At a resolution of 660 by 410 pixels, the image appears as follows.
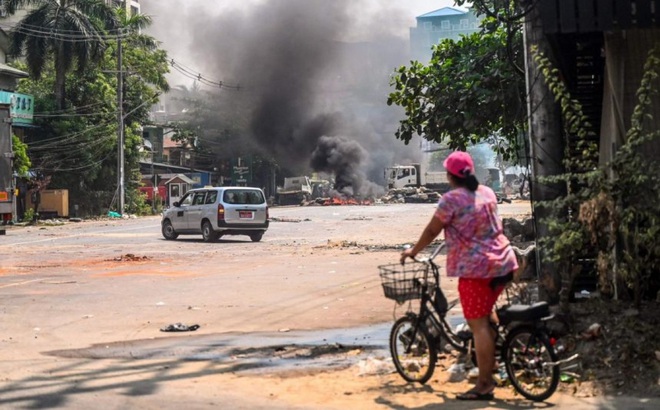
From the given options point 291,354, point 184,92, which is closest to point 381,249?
point 291,354

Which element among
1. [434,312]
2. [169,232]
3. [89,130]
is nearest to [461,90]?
[169,232]

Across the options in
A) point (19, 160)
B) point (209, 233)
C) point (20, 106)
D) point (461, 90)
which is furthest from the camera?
point (20, 106)

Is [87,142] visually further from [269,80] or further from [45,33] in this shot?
[269,80]

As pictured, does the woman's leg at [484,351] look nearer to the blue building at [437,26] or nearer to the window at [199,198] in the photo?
the window at [199,198]

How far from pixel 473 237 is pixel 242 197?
21833 mm

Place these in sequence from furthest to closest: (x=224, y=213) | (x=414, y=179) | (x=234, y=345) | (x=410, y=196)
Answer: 1. (x=414, y=179)
2. (x=410, y=196)
3. (x=224, y=213)
4. (x=234, y=345)

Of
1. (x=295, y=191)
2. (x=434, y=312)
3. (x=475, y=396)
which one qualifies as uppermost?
(x=295, y=191)

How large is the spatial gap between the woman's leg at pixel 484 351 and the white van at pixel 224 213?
20926 millimetres

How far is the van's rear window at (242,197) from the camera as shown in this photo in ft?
90.4

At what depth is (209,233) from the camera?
27594 millimetres

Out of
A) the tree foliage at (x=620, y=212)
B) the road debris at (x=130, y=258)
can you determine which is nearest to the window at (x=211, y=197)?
the road debris at (x=130, y=258)

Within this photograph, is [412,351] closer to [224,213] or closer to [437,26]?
[224,213]

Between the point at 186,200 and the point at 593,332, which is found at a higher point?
the point at 186,200

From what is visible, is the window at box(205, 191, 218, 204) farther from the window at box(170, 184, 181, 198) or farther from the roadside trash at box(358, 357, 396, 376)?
the window at box(170, 184, 181, 198)
